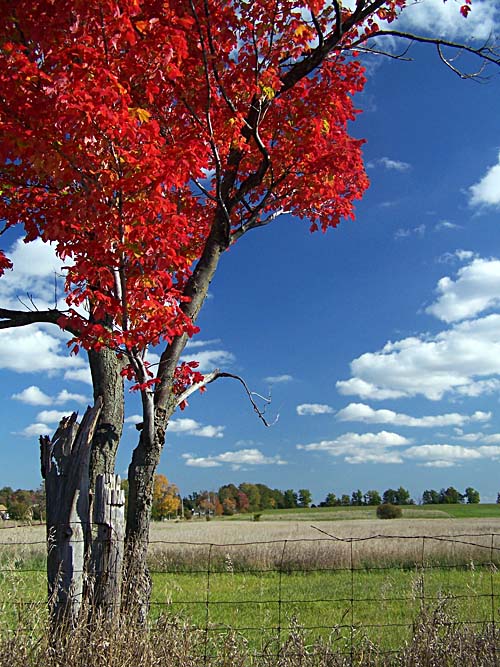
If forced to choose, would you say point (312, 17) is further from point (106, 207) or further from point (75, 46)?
point (106, 207)

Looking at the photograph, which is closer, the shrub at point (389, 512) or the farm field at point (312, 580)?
the farm field at point (312, 580)

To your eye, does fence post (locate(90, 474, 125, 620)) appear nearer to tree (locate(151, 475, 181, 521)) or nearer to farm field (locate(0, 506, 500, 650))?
farm field (locate(0, 506, 500, 650))

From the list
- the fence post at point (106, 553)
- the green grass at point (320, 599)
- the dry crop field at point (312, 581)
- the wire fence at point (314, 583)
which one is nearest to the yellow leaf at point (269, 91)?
the fence post at point (106, 553)

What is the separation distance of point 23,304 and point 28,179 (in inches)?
60.8

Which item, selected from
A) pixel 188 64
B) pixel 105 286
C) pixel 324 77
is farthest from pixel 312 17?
pixel 105 286

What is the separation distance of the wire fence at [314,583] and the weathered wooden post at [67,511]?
1.65m

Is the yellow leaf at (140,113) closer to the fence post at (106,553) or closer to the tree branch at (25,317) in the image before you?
the tree branch at (25,317)

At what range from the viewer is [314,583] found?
1603 cm

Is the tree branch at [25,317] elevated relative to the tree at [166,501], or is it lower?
elevated

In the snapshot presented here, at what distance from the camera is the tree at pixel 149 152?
6164mm

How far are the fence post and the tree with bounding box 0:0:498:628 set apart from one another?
0.86 ft

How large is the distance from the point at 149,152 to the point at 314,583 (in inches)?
512

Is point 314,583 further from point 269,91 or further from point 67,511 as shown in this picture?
point 269,91

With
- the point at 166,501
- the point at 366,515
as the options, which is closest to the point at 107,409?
the point at 366,515
